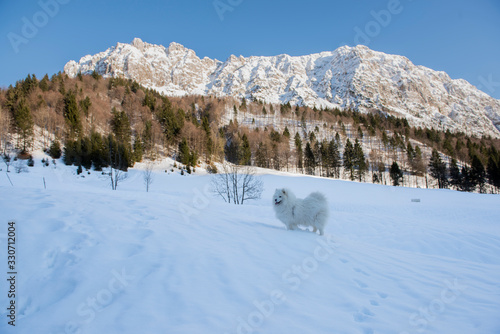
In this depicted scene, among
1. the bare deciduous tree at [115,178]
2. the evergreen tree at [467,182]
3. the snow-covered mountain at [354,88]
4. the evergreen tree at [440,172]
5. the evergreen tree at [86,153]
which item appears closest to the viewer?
the bare deciduous tree at [115,178]

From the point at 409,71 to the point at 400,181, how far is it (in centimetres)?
19879

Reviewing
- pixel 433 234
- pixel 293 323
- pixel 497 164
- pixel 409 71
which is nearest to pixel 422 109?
pixel 409 71

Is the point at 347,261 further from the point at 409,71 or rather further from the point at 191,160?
the point at 409,71

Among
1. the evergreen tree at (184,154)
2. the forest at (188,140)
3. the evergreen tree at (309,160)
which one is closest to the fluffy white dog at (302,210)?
the forest at (188,140)

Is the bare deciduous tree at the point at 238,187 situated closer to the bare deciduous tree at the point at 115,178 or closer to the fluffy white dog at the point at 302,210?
the bare deciduous tree at the point at 115,178

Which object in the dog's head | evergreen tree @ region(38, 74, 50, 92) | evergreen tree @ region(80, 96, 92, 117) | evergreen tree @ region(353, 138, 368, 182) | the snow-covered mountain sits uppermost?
the snow-covered mountain

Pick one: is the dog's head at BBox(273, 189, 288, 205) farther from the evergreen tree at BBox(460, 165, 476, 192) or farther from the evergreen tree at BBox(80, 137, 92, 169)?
the evergreen tree at BBox(460, 165, 476, 192)

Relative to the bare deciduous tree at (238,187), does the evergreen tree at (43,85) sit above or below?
above

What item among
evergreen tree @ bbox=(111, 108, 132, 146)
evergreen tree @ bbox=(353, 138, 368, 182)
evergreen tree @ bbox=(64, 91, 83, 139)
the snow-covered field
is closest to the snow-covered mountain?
evergreen tree @ bbox=(353, 138, 368, 182)

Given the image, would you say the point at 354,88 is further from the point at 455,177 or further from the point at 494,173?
the point at 494,173

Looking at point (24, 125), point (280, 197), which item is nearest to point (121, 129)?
point (24, 125)

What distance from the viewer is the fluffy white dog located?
664 cm

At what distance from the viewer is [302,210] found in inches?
266

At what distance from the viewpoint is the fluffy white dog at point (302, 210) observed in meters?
6.64
